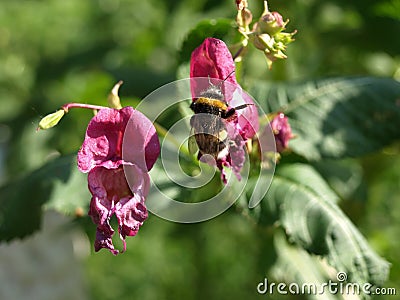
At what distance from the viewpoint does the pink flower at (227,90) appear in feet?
2.10

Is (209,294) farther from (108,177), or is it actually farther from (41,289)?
(108,177)

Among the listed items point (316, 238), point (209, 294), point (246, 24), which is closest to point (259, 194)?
point (316, 238)

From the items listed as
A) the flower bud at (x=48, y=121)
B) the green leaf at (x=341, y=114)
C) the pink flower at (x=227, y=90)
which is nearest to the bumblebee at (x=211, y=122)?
the pink flower at (x=227, y=90)

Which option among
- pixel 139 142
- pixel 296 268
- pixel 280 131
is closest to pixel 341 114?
pixel 280 131

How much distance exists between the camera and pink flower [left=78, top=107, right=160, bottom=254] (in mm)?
592

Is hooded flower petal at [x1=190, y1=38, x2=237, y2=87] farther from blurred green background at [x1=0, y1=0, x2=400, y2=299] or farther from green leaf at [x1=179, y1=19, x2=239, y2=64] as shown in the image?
blurred green background at [x1=0, y1=0, x2=400, y2=299]

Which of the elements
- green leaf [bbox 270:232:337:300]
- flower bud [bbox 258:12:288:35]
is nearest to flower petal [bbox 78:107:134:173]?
flower bud [bbox 258:12:288:35]

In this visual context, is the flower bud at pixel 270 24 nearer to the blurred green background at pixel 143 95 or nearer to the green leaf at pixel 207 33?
the green leaf at pixel 207 33

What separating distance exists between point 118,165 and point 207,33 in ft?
0.80

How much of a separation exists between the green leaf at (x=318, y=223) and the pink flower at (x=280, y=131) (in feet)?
0.15

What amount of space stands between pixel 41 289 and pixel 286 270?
0.92m

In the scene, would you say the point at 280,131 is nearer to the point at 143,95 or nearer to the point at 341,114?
the point at 341,114

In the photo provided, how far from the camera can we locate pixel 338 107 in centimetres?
91

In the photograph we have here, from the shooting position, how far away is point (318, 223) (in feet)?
2.54
